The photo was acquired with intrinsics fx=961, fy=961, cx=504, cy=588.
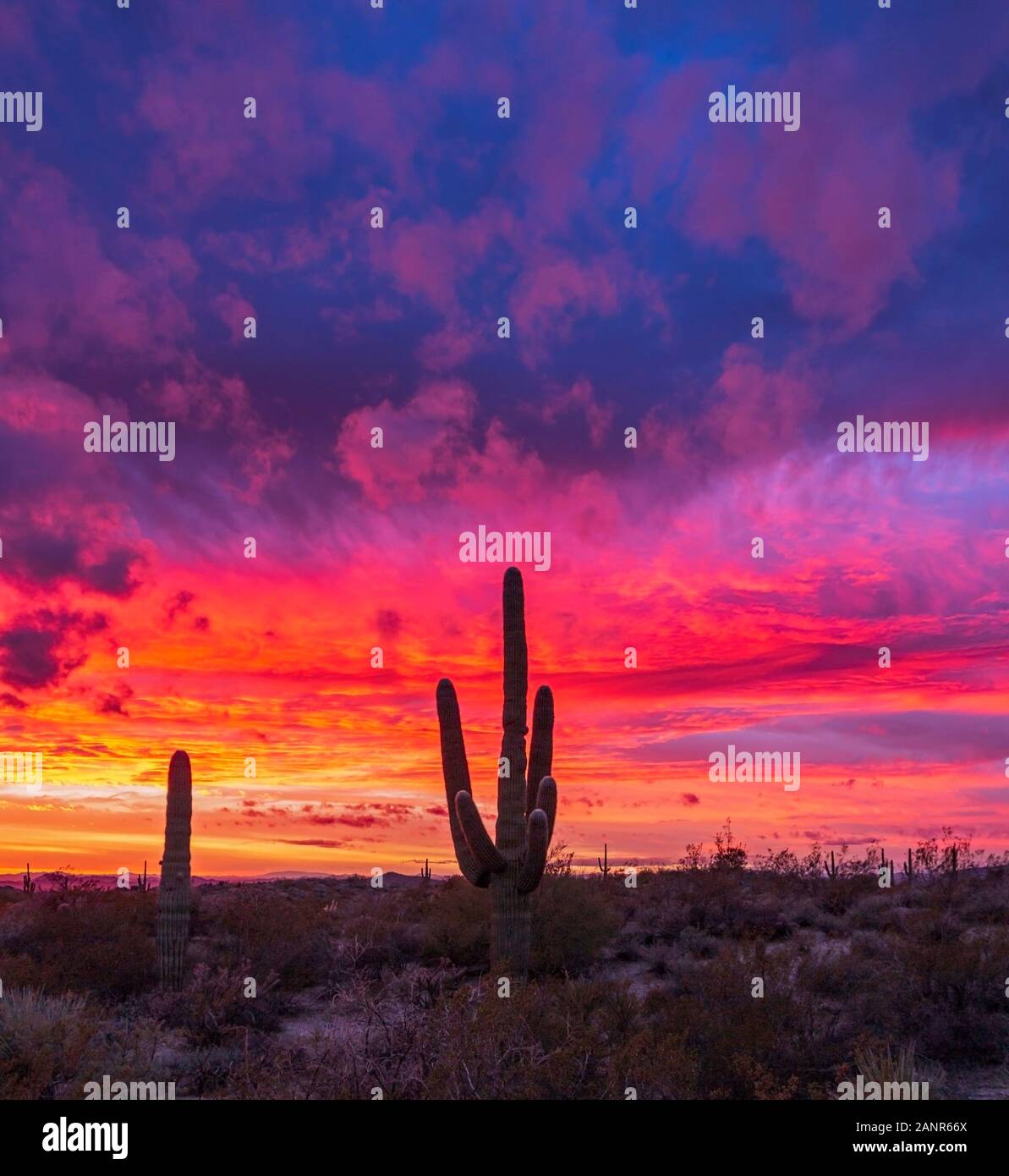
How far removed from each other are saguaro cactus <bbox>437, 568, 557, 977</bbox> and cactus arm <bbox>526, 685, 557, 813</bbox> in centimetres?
50

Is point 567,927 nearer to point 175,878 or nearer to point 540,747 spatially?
point 540,747

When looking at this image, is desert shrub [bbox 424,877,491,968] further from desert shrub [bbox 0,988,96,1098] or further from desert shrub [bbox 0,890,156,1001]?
desert shrub [bbox 0,988,96,1098]

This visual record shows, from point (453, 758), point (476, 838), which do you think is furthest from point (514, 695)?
point (476, 838)

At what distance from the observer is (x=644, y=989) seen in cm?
1653

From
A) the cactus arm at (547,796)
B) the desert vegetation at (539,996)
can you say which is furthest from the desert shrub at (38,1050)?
the cactus arm at (547,796)

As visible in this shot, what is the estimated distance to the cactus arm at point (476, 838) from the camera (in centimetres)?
1433

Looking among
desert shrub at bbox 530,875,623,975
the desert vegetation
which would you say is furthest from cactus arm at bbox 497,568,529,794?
desert shrub at bbox 530,875,623,975

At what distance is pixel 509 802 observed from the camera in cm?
1513

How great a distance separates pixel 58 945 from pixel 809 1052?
42.9 feet

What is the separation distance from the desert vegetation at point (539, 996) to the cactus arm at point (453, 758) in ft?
5.87

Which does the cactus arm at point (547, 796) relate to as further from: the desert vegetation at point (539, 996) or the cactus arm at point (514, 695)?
the desert vegetation at point (539, 996)
